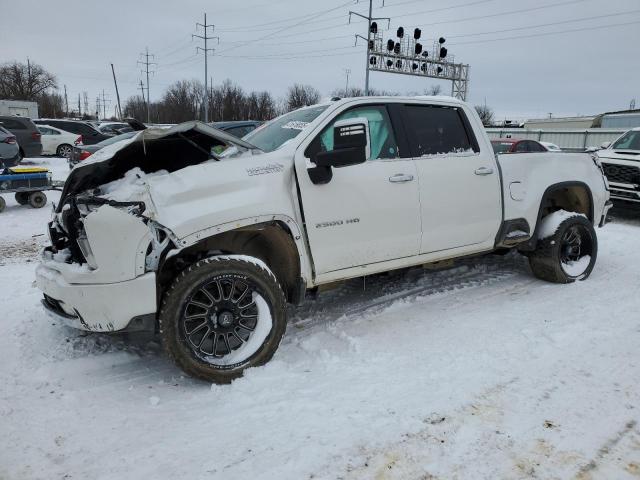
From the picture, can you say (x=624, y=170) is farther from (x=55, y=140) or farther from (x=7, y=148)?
(x=55, y=140)

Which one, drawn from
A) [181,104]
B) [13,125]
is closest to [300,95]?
[181,104]

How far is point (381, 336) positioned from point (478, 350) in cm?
77

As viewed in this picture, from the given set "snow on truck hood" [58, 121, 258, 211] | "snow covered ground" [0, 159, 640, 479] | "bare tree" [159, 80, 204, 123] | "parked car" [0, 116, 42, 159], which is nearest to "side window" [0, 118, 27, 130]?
"parked car" [0, 116, 42, 159]

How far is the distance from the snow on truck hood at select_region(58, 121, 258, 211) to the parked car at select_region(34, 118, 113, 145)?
2101 cm

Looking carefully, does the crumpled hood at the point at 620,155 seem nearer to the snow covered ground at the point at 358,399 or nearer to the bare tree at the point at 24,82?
the snow covered ground at the point at 358,399

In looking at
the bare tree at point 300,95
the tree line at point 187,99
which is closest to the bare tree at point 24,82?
the tree line at point 187,99

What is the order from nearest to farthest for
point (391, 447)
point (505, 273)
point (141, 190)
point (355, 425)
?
point (391, 447) < point (355, 425) < point (141, 190) < point (505, 273)

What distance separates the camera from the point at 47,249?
3.69m

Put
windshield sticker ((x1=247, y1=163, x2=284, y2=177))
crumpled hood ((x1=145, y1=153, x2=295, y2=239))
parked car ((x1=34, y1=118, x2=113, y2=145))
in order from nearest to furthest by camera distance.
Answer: crumpled hood ((x1=145, y1=153, x2=295, y2=239)) < windshield sticker ((x1=247, y1=163, x2=284, y2=177)) < parked car ((x1=34, y1=118, x2=113, y2=145))

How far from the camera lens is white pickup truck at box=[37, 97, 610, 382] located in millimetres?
3143

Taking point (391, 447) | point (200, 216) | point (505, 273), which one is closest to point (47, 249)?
point (200, 216)

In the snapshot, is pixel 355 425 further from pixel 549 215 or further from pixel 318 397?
pixel 549 215

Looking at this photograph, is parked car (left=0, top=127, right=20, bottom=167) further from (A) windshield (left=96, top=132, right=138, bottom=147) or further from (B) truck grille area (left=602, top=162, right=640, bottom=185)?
(B) truck grille area (left=602, top=162, right=640, bottom=185)

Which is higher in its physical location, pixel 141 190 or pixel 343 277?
pixel 141 190
